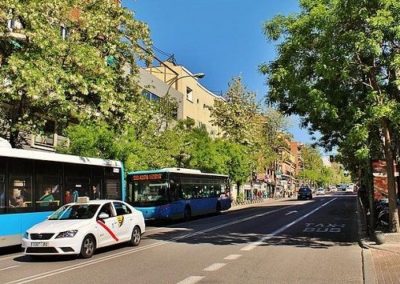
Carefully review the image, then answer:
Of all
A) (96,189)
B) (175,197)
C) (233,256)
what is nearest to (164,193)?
(175,197)

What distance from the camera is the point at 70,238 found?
1359 centimetres

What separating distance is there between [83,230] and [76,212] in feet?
4.34

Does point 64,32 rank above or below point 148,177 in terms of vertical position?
above

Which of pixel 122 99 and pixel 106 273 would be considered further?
pixel 122 99

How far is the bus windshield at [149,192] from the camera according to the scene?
28156mm

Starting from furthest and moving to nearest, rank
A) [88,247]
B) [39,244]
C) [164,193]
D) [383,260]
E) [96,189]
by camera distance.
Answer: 1. [164,193]
2. [96,189]
3. [88,247]
4. [39,244]
5. [383,260]

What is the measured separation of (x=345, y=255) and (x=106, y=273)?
6421 millimetres

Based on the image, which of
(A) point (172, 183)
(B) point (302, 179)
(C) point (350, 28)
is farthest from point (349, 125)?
(B) point (302, 179)

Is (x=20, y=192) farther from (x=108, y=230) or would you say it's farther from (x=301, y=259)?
(x=301, y=259)

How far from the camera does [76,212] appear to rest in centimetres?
1517

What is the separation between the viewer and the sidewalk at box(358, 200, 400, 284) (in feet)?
35.0

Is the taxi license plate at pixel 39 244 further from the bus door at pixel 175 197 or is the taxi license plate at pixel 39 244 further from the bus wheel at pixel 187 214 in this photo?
the bus wheel at pixel 187 214

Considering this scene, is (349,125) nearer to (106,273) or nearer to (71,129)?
(106,273)

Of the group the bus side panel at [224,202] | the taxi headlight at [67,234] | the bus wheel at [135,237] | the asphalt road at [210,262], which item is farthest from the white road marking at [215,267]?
the bus side panel at [224,202]
